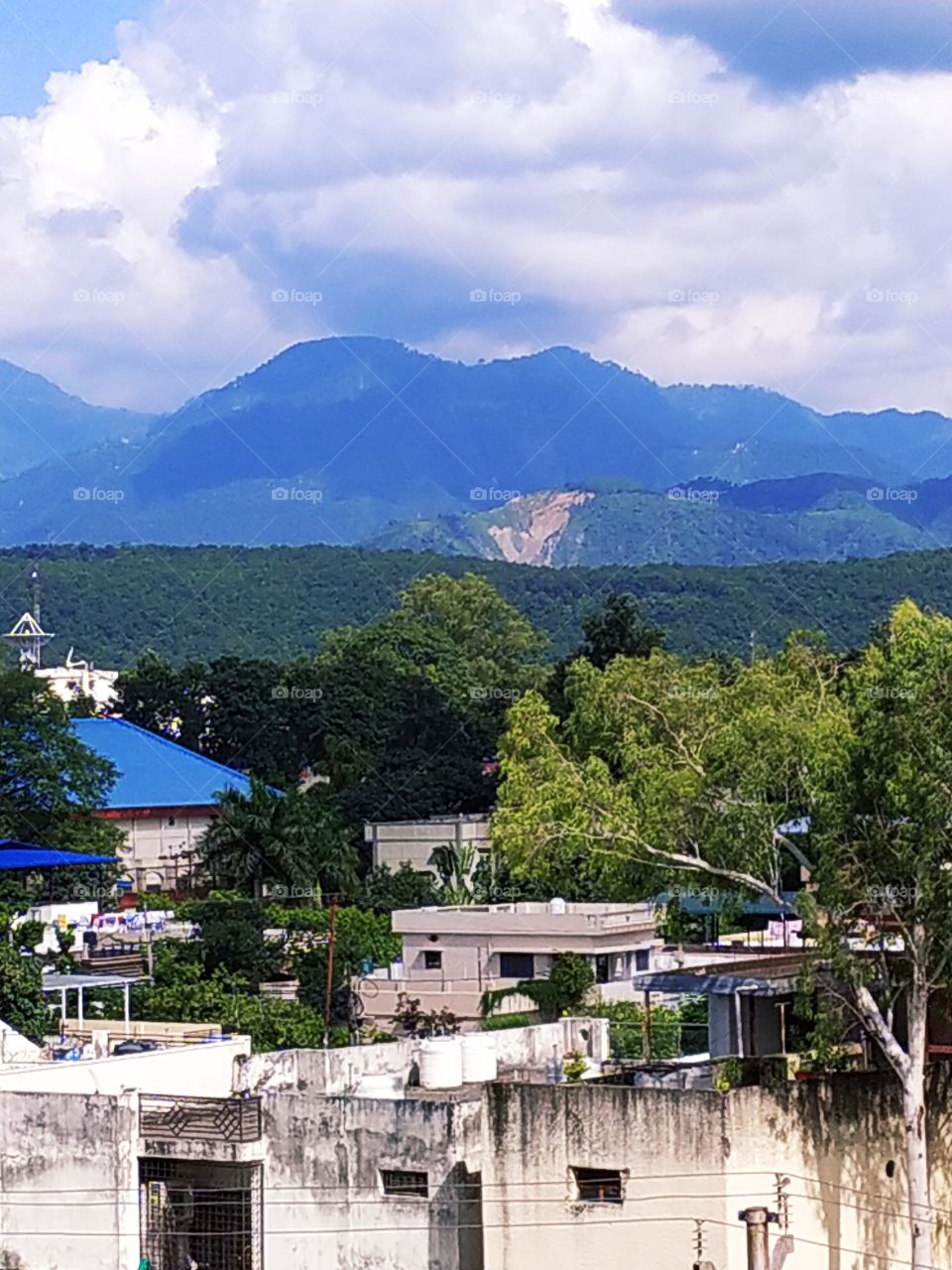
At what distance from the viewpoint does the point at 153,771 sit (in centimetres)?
7425

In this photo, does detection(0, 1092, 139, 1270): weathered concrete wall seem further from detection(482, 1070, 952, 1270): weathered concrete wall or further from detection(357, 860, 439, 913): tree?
detection(357, 860, 439, 913): tree

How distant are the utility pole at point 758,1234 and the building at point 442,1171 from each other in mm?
1293

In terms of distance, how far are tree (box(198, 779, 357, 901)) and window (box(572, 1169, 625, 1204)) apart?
1338 inches

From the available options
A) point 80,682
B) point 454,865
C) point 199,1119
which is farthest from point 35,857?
point 80,682

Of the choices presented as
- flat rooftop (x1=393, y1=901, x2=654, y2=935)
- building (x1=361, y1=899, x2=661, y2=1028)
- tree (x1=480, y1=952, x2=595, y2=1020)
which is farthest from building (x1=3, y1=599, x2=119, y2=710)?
tree (x1=480, y1=952, x2=595, y2=1020)

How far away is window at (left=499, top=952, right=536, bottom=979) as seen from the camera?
152 feet

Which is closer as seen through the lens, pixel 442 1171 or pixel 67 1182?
pixel 442 1171

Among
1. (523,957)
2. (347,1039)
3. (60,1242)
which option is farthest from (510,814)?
(523,957)

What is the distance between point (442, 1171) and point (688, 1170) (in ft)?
8.63

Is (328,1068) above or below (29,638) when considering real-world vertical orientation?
below

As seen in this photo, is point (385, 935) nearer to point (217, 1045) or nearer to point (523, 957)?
point (523, 957)

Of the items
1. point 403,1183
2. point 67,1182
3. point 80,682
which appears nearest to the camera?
point 403,1183

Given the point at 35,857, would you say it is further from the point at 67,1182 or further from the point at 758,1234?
the point at 758,1234

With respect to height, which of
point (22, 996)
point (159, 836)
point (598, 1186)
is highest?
point (159, 836)
